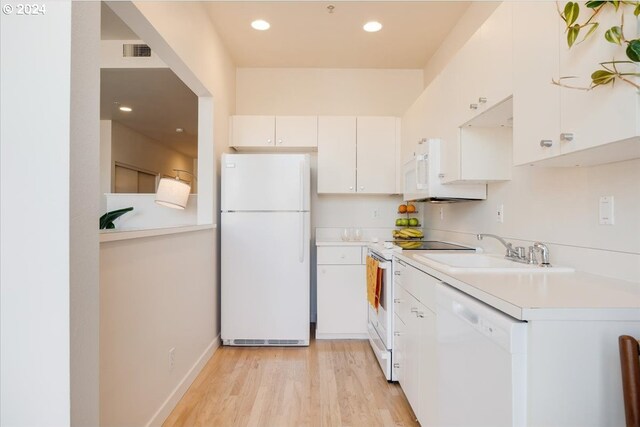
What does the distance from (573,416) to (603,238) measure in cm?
79

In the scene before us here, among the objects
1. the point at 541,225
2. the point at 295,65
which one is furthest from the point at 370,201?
the point at 541,225

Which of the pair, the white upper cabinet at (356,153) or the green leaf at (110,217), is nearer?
the green leaf at (110,217)

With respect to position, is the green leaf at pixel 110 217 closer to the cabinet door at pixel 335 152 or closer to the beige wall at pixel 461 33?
the cabinet door at pixel 335 152

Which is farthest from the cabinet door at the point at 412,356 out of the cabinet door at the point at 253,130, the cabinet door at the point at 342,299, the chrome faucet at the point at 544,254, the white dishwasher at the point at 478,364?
the cabinet door at the point at 253,130

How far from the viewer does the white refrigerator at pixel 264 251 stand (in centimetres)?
290

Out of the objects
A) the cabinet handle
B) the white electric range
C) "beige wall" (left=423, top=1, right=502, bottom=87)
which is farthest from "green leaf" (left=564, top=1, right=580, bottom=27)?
the white electric range

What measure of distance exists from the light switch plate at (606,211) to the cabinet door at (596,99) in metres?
0.36

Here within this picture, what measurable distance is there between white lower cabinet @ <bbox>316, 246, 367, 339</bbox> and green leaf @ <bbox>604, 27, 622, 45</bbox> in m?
2.33

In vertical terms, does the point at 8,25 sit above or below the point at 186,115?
below

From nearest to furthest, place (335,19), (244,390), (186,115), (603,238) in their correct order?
(603,238)
(244,390)
(335,19)
(186,115)

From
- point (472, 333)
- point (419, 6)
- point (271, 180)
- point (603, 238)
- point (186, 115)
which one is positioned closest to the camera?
point (472, 333)

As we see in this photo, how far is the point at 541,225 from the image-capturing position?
1.69 m

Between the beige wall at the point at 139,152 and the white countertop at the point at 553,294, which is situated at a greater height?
the beige wall at the point at 139,152

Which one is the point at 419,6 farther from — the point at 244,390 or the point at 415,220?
the point at 244,390
